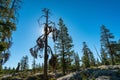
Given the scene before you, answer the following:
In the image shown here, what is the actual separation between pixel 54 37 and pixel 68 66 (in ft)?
92.8

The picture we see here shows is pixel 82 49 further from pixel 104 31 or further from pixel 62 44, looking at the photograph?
pixel 62 44

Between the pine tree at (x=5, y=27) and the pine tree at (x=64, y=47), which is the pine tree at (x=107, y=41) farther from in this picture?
the pine tree at (x=5, y=27)

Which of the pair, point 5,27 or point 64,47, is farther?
point 64,47

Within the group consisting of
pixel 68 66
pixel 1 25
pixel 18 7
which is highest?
pixel 18 7

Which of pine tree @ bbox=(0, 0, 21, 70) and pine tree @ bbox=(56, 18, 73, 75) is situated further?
pine tree @ bbox=(56, 18, 73, 75)

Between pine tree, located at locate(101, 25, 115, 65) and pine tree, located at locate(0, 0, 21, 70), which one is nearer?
pine tree, located at locate(0, 0, 21, 70)

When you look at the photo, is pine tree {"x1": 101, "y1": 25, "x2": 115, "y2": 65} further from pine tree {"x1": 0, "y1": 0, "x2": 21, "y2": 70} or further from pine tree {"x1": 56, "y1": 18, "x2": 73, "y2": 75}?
pine tree {"x1": 0, "y1": 0, "x2": 21, "y2": 70}

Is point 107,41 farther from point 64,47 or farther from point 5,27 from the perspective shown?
point 5,27

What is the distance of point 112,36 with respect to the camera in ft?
170

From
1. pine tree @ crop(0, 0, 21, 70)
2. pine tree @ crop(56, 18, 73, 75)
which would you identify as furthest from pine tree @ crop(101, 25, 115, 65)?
pine tree @ crop(0, 0, 21, 70)

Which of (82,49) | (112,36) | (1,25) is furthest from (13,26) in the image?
(82,49)

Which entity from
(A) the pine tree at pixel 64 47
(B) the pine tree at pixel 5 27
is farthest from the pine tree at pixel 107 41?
(B) the pine tree at pixel 5 27

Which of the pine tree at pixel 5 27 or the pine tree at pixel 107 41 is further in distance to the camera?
the pine tree at pixel 107 41

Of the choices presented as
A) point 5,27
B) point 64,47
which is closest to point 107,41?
point 64,47
